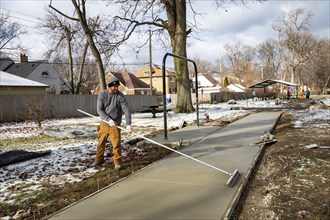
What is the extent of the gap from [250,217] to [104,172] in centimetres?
293

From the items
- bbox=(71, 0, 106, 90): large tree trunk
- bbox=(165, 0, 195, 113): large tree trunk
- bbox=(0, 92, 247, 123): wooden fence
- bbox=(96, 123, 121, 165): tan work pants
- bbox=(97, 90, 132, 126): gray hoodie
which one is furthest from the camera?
bbox=(71, 0, 106, 90): large tree trunk

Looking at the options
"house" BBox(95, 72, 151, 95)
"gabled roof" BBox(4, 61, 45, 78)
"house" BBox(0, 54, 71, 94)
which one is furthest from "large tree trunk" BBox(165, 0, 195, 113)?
"house" BBox(95, 72, 151, 95)

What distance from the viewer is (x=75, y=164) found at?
6230 mm

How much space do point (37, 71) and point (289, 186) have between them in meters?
40.5

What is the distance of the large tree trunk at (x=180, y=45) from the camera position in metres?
20.5

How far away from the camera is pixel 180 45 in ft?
67.1

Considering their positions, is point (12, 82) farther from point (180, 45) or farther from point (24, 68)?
point (24, 68)

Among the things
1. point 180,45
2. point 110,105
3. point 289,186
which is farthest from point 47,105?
point 289,186

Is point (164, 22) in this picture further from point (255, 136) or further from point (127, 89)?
point (127, 89)

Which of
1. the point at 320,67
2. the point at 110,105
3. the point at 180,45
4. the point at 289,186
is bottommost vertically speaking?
the point at 289,186

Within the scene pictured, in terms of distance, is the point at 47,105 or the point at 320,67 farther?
the point at 320,67

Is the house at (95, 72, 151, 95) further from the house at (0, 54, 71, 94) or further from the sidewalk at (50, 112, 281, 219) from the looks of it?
the sidewalk at (50, 112, 281, 219)

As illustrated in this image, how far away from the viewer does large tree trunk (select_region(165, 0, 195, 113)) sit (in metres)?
20.5

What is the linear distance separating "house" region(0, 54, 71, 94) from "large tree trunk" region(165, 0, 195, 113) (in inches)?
954
